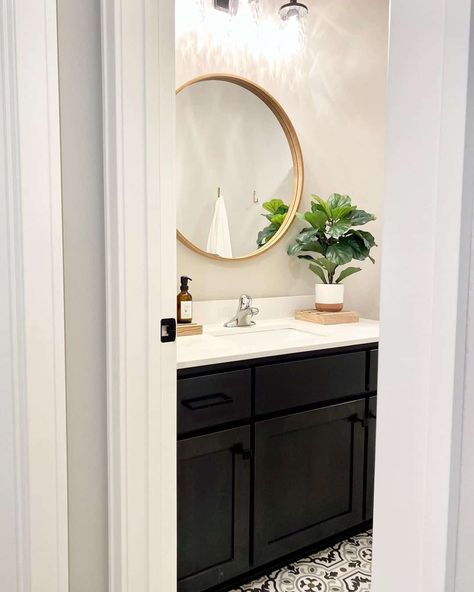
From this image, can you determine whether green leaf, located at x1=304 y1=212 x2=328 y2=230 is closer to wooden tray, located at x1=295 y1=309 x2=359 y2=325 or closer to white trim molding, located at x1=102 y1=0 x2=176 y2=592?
wooden tray, located at x1=295 y1=309 x2=359 y2=325

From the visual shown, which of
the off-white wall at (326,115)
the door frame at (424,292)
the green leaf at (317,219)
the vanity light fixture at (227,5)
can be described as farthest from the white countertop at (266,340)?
the vanity light fixture at (227,5)

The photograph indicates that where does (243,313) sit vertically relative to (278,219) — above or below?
below

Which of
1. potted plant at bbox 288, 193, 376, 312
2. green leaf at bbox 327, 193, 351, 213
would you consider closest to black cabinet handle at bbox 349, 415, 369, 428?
potted plant at bbox 288, 193, 376, 312

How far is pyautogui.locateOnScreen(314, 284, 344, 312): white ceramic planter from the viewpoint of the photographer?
91.8 inches

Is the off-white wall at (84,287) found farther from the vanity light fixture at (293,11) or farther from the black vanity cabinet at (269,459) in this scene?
the vanity light fixture at (293,11)

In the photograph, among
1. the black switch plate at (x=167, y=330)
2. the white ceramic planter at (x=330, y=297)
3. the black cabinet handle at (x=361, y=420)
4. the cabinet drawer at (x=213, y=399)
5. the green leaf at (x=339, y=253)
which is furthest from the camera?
the white ceramic planter at (x=330, y=297)

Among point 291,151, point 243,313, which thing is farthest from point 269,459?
point 291,151

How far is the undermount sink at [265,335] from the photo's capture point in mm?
1825

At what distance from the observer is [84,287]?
1217 millimetres

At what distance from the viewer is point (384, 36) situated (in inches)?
103

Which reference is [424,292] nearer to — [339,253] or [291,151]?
[339,253]

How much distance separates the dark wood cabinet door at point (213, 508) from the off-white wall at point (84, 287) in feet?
1.03

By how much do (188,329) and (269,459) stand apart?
570mm

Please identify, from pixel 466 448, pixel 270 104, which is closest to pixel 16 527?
pixel 466 448
